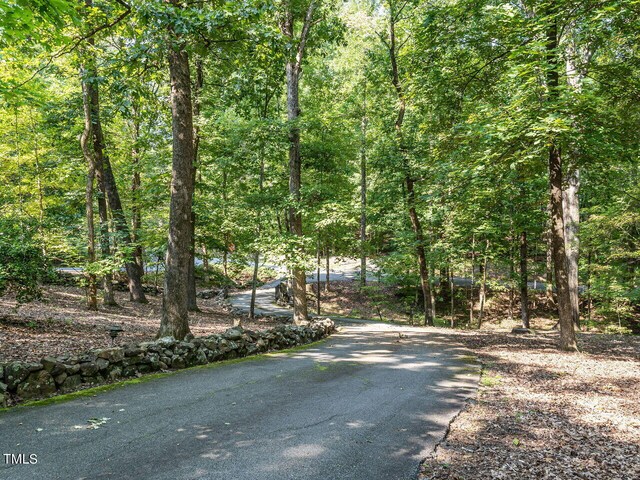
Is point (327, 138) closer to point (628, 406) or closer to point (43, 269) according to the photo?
point (43, 269)

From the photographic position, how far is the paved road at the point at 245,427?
11.0ft

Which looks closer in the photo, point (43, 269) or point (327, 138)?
point (43, 269)

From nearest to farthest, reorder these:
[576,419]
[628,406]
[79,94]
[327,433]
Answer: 1. [327,433]
2. [576,419]
3. [628,406]
4. [79,94]

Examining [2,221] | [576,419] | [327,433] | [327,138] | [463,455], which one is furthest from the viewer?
[327,138]

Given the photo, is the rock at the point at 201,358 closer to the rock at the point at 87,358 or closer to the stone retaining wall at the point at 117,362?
the stone retaining wall at the point at 117,362

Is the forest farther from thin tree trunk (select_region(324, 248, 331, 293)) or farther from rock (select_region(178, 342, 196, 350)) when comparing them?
thin tree trunk (select_region(324, 248, 331, 293))

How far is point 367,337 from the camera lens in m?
12.8

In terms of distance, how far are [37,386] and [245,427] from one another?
9.40 ft

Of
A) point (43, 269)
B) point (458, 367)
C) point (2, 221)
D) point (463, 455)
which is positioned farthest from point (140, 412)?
point (458, 367)

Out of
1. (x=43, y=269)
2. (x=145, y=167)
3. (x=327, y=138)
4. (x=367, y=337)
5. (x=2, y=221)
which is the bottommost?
(x=367, y=337)

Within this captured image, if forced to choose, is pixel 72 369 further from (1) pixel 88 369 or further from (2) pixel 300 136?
(2) pixel 300 136

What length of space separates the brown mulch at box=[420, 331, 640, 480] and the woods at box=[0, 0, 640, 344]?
108 inches

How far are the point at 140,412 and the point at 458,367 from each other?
261 inches

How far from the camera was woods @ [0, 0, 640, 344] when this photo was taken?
289 inches
